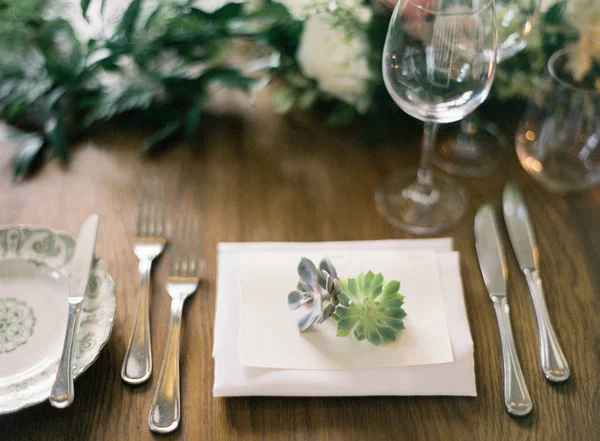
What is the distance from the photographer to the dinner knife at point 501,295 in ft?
2.11

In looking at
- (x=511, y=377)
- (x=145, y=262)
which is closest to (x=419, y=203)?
(x=511, y=377)

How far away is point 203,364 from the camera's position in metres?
0.68

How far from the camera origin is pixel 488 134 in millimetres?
1001

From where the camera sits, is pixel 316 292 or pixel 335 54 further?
pixel 335 54

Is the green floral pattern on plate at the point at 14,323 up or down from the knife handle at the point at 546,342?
up

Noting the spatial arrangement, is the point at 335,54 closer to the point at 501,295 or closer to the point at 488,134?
the point at 488,134

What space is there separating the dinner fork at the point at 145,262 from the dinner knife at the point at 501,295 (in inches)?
16.0

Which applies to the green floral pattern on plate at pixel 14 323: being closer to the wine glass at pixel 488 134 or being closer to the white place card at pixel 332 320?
the white place card at pixel 332 320

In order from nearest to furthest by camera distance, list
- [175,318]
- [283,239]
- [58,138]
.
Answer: [175,318], [283,239], [58,138]

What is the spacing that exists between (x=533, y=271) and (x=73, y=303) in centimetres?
57

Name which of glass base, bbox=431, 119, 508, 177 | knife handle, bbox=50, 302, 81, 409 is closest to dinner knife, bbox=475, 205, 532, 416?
glass base, bbox=431, 119, 508, 177

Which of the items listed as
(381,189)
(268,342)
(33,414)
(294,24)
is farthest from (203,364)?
(294,24)

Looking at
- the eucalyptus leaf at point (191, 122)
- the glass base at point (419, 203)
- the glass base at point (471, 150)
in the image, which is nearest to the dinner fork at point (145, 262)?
the eucalyptus leaf at point (191, 122)

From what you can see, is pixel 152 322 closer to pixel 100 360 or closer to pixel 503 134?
pixel 100 360
